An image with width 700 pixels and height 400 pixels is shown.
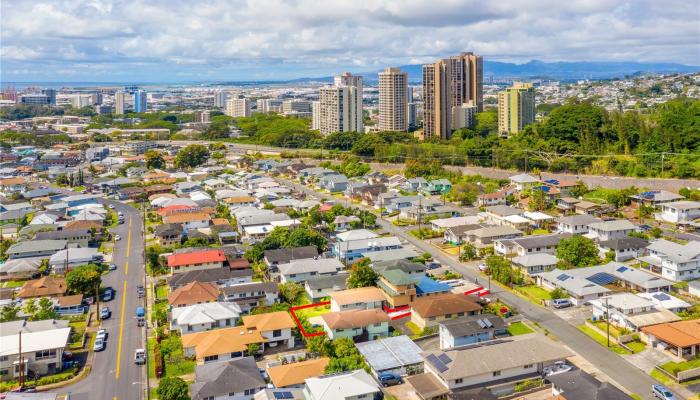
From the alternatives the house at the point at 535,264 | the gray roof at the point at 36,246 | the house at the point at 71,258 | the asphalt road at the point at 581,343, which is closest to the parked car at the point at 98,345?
the house at the point at 71,258

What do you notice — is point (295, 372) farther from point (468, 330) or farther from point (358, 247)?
point (358, 247)

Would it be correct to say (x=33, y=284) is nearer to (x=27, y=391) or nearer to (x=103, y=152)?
(x=27, y=391)

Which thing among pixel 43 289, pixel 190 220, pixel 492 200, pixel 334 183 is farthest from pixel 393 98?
pixel 43 289

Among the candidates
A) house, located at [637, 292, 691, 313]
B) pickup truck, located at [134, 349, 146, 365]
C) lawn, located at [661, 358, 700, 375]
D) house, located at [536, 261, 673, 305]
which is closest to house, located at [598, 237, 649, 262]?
house, located at [536, 261, 673, 305]

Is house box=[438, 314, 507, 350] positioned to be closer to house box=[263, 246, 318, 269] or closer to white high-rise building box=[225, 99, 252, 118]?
house box=[263, 246, 318, 269]

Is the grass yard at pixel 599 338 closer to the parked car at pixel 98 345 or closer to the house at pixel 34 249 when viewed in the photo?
the parked car at pixel 98 345

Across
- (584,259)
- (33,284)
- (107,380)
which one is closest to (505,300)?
(584,259)
